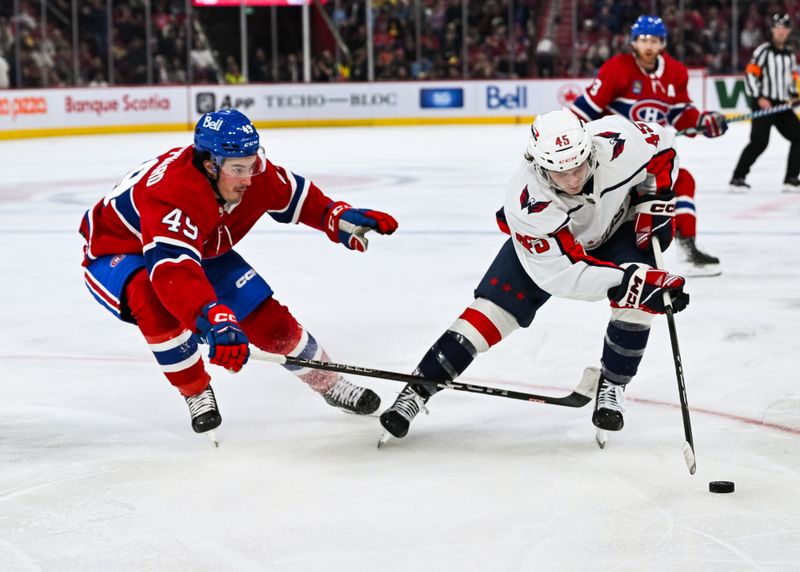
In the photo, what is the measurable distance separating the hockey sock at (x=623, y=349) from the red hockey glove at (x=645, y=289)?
8.3 inches

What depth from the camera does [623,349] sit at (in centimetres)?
303

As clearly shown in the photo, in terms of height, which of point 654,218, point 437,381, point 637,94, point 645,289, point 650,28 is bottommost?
point 437,381

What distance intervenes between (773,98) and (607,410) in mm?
6079

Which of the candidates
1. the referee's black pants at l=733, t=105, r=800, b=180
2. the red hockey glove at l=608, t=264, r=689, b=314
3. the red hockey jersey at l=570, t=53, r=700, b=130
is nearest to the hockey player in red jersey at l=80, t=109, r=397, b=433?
the red hockey glove at l=608, t=264, r=689, b=314

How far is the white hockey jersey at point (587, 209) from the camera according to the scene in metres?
2.79

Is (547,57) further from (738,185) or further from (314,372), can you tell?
(314,372)

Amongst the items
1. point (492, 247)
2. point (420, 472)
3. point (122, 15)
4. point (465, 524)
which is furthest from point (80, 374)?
point (122, 15)

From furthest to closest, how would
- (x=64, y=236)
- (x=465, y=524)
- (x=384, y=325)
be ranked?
(x=64, y=236), (x=384, y=325), (x=465, y=524)

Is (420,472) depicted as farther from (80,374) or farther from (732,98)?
(732,98)

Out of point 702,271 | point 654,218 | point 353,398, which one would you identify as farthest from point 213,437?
point 702,271

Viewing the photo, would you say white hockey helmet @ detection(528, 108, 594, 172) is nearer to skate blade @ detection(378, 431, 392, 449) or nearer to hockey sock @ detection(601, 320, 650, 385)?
hockey sock @ detection(601, 320, 650, 385)

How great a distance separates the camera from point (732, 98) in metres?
15.4

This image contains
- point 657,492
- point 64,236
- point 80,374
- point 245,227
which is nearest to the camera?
point 657,492

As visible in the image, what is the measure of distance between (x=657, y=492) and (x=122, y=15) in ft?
46.2
